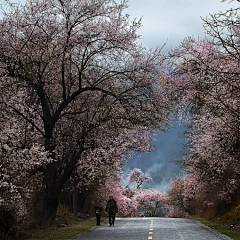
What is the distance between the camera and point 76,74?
24172 millimetres

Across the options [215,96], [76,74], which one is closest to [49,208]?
[76,74]

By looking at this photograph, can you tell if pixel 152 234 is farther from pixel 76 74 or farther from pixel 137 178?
pixel 137 178

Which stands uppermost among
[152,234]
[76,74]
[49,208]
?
[76,74]

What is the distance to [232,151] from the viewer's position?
22344mm

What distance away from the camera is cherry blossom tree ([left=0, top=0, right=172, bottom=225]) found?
21.6 meters

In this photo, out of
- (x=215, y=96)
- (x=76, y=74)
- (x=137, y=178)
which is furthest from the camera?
(x=137, y=178)

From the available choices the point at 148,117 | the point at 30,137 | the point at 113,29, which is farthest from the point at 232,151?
the point at 30,137

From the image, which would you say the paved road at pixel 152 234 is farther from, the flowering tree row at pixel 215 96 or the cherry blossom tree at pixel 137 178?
the cherry blossom tree at pixel 137 178

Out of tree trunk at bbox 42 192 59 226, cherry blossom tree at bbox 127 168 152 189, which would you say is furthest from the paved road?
cherry blossom tree at bbox 127 168 152 189

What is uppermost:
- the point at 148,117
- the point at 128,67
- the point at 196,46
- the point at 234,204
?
the point at 196,46

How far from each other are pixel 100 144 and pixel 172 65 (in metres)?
5.32

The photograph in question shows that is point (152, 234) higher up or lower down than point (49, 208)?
lower down

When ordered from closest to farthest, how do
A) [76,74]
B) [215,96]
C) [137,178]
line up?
[215,96] < [76,74] < [137,178]

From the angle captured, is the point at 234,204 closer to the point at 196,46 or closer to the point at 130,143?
the point at 130,143
